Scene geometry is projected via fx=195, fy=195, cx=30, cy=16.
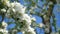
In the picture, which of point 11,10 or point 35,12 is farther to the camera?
point 35,12

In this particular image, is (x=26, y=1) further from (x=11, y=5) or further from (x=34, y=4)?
(x=11, y=5)

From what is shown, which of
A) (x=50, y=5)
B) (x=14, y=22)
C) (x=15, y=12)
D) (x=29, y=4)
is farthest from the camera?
(x=29, y=4)

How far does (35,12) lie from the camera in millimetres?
8062

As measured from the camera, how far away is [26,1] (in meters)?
7.34

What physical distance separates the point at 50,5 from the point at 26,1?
0.91 meters

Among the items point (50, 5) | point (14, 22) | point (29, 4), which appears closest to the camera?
point (14, 22)

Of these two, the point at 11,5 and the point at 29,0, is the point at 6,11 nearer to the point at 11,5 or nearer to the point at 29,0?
the point at 11,5

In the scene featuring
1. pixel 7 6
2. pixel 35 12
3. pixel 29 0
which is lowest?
pixel 35 12

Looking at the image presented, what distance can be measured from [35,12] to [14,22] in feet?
11.6

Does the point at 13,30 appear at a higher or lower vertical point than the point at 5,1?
lower

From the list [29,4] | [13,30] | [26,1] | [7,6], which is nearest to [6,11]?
[7,6]

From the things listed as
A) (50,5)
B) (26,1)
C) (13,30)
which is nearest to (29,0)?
(26,1)

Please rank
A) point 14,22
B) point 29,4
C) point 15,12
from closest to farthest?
point 15,12
point 14,22
point 29,4

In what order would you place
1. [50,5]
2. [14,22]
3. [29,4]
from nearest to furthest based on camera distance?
[14,22]
[50,5]
[29,4]
